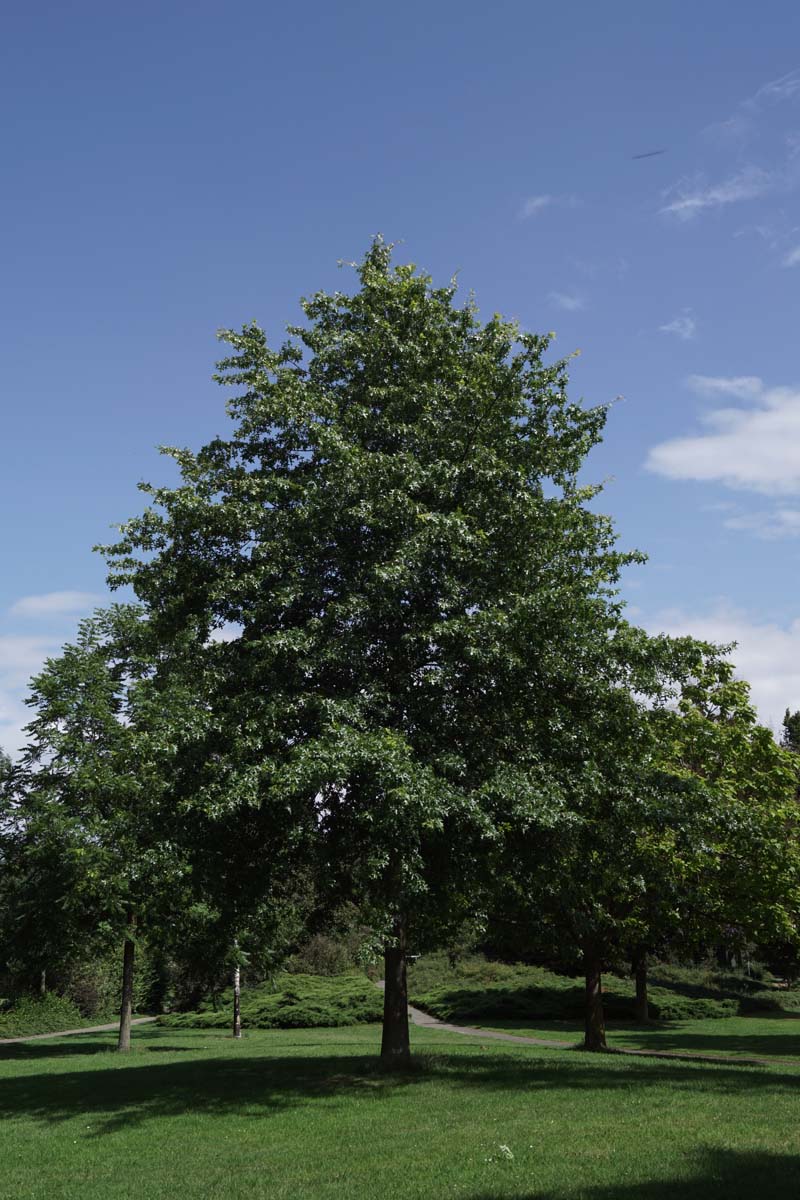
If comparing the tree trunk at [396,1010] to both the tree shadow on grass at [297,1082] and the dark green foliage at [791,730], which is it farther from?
the dark green foliage at [791,730]

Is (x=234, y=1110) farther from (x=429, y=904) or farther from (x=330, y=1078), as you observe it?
(x=429, y=904)

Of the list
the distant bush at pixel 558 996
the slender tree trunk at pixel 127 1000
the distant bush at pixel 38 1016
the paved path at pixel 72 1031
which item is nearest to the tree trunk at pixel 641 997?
the distant bush at pixel 558 996

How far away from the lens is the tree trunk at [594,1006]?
2539 centimetres

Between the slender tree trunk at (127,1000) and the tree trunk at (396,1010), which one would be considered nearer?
the tree trunk at (396,1010)

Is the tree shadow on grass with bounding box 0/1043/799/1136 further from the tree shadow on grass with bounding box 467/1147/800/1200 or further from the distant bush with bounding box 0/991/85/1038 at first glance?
the distant bush with bounding box 0/991/85/1038

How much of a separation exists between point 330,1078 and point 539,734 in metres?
7.78

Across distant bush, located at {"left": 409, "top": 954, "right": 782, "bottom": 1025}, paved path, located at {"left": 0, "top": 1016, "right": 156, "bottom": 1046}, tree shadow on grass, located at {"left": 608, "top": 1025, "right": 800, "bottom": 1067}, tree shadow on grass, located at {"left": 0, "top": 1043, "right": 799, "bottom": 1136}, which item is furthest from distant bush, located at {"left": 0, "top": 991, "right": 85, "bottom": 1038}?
tree shadow on grass, located at {"left": 608, "top": 1025, "right": 800, "bottom": 1067}

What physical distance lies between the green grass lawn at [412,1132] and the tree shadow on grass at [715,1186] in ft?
0.10

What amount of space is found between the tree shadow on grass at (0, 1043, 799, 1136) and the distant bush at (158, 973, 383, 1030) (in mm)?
23407

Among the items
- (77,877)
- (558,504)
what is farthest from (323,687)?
(77,877)

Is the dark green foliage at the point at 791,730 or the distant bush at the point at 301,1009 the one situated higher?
the dark green foliage at the point at 791,730

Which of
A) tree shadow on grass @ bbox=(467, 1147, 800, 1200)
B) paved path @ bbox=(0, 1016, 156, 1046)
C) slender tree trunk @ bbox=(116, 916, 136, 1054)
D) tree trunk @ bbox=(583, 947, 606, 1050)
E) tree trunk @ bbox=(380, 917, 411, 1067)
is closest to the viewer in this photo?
tree shadow on grass @ bbox=(467, 1147, 800, 1200)

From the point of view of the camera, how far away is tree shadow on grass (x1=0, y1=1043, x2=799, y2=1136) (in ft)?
49.4

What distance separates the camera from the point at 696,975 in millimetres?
49906
